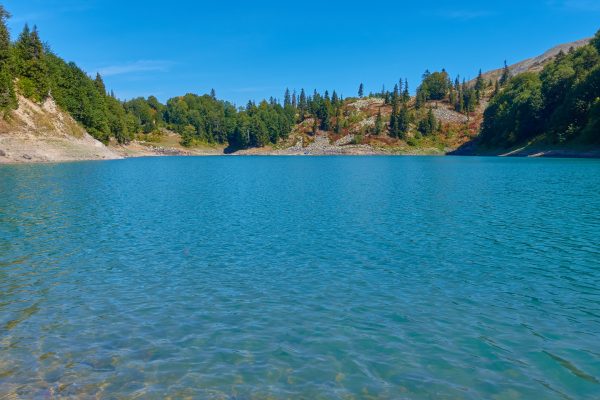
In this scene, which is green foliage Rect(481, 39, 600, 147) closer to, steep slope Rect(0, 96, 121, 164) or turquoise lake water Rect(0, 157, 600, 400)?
turquoise lake water Rect(0, 157, 600, 400)

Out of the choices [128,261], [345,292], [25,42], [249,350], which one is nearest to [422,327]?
[345,292]

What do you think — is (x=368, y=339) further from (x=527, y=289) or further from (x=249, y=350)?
(x=527, y=289)

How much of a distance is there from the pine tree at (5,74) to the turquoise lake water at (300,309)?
324 ft

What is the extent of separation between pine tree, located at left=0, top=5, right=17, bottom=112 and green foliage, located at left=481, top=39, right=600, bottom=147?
570ft

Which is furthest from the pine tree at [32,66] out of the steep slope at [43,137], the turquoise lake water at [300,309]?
the turquoise lake water at [300,309]

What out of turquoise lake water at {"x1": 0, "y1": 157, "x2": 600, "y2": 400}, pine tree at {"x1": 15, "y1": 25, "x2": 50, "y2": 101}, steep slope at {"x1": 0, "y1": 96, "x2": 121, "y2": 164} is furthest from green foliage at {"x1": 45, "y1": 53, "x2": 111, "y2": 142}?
turquoise lake water at {"x1": 0, "y1": 157, "x2": 600, "y2": 400}

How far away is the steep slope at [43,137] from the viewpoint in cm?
10956

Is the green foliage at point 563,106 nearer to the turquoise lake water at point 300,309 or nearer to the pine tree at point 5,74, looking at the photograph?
the turquoise lake water at point 300,309

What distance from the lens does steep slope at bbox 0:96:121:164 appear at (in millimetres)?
A: 109562

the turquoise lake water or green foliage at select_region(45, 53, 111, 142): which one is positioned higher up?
green foliage at select_region(45, 53, 111, 142)

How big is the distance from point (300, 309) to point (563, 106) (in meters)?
182

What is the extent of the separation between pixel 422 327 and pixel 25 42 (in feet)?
545

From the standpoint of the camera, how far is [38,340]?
13.5 m

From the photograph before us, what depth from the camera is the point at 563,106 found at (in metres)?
163
